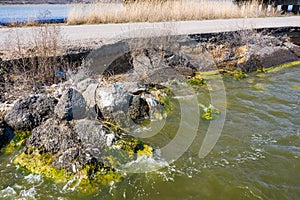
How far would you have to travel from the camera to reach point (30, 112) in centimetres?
417

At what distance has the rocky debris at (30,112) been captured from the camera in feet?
13.4

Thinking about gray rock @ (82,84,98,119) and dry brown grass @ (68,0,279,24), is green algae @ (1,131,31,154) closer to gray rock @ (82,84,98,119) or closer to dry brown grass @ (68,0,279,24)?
gray rock @ (82,84,98,119)

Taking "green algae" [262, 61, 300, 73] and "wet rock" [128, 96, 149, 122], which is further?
"green algae" [262, 61, 300, 73]

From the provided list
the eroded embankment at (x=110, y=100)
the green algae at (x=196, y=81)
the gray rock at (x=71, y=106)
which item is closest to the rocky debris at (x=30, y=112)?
the eroded embankment at (x=110, y=100)

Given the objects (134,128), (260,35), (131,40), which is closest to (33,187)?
(134,128)

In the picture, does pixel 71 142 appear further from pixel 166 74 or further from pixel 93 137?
pixel 166 74

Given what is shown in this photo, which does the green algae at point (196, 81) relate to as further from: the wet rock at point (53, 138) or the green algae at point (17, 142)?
the green algae at point (17, 142)

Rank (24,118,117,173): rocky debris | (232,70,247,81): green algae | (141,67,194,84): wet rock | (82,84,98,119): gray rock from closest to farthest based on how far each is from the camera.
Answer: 1. (24,118,117,173): rocky debris
2. (82,84,98,119): gray rock
3. (141,67,194,84): wet rock
4. (232,70,247,81): green algae

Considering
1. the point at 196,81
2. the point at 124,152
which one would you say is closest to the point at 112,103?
the point at 124,152

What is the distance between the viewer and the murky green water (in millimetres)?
3184

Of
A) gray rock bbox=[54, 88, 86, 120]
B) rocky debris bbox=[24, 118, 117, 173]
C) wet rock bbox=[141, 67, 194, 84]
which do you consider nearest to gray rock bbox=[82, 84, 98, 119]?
gray rock bbox=[54, 88, 86, 120]

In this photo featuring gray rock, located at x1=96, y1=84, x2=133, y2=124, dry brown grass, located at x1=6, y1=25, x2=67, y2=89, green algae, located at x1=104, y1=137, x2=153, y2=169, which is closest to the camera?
green algae, located at x1=104, y1=137, x2=153, y2=169

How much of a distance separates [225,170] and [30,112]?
9.59 ft

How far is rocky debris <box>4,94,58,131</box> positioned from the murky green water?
0.54m
